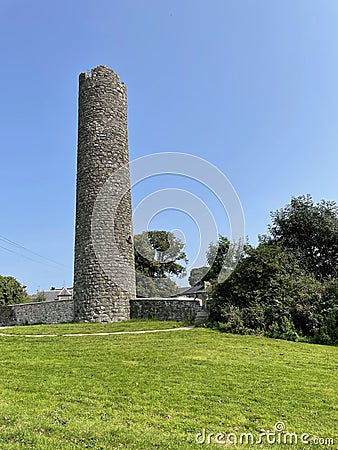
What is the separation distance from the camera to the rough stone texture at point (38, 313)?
1939 centimetres

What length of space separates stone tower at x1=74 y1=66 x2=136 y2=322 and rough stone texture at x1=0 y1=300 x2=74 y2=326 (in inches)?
105

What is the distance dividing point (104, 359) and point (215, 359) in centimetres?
232

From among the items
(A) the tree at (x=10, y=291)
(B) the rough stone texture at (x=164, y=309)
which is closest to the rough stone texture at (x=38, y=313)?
(B) the rough stone texture at (x=164, y=309)

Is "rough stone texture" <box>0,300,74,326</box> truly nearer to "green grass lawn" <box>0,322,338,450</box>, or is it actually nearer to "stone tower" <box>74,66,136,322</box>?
"stone tower" <box>74,66,136,322</box>

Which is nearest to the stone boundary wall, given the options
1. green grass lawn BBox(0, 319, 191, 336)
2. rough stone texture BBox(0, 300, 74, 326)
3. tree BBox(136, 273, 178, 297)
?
rough stone texture BBox(0, 300, 74, 326)

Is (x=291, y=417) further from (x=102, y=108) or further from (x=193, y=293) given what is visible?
(x=193, y=293)

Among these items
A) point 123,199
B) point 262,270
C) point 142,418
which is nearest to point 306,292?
point 262,270

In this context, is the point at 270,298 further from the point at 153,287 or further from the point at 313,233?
the point at 153,287

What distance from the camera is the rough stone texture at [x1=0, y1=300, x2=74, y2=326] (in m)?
19.4

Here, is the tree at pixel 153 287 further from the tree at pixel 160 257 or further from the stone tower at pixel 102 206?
the stone tower at pixel 102 206

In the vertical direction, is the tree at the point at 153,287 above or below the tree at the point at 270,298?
above

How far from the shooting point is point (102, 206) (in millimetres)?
17203

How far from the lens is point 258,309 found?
1369 cm

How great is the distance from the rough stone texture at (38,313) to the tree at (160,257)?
48.9 ft
